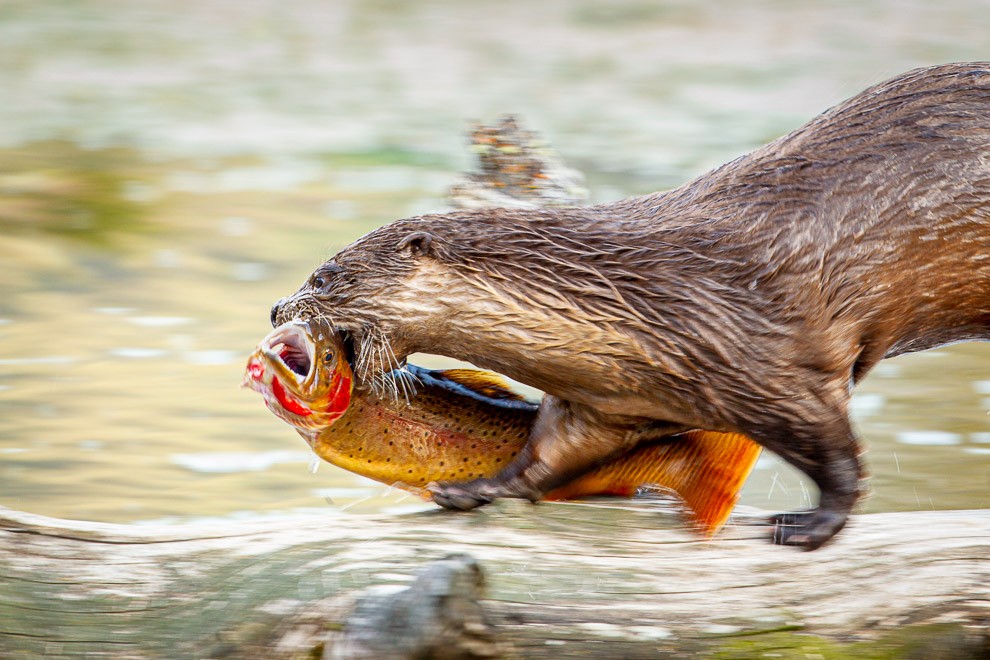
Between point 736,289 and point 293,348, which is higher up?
point 736,289

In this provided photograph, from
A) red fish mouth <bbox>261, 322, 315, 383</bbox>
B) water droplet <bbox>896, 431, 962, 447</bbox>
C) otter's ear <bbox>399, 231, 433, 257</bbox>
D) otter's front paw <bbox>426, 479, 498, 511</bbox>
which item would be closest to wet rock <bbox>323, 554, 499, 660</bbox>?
otter's front paw <bbox>426, 479, 498, 511</bbox>

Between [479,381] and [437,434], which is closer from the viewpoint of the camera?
[437,434]

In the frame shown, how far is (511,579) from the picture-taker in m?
2.85

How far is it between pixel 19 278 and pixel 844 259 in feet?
17.0

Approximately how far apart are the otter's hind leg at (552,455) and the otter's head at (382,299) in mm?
362

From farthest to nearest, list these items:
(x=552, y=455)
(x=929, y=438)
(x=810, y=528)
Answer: (x=929, y=438), (x=552, y=455), (x=810, y=528)

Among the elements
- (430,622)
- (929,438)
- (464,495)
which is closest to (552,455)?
(464,495)

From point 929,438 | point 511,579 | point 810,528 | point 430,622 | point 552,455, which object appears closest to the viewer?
point 430,622

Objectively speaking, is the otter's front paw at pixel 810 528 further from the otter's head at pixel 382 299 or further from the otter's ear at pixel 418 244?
the otter's ear at pixel 418 244

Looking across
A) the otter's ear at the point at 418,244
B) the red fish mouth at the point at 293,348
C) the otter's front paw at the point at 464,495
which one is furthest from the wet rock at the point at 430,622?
the otter's ear at the point at 418,244

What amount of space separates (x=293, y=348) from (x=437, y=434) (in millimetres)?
433

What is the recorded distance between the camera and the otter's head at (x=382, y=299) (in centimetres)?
293

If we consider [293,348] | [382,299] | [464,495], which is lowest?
[464,495]

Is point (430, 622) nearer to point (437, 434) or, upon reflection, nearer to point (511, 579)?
point (511, 579)
